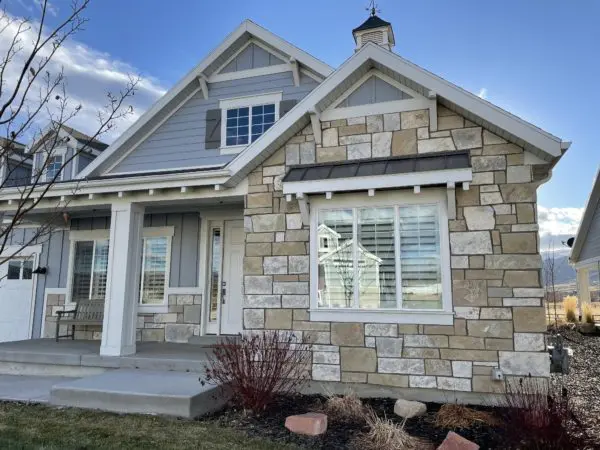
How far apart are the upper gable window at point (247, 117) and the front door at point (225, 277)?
6.26 ft

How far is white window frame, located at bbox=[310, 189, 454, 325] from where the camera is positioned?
564cm

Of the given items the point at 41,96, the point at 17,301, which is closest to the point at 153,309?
the point at 17,301

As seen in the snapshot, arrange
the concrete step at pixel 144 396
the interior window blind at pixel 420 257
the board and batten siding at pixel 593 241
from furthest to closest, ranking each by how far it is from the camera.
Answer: the board and batten siding at pixel 593 241 → the interior window blind at pixel 420 257 → the concrete step at pixel 144 396

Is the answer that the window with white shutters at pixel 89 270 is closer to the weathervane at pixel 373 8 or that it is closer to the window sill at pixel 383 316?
the window sill at pixel 383 316

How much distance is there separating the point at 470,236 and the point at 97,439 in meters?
4.78

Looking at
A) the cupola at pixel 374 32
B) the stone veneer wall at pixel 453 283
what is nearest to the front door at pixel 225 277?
the stone veneer wall at pixel 453 283

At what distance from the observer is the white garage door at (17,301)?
10.5 m

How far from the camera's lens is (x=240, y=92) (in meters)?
9.66

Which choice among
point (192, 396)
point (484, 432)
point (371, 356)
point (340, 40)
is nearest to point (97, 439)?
point (192, 396)

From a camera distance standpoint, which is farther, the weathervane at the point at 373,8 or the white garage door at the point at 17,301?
the white garage door at the point at 17,301

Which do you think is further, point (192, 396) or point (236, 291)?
point (236, 291)

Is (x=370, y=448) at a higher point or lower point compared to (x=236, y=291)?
lower

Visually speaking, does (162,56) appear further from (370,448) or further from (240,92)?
(370,448)

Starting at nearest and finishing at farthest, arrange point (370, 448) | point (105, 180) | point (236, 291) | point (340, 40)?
1. point (370, 448)
2. point (105, 180)
3. point (236, 291)
4. point (340, 40)
